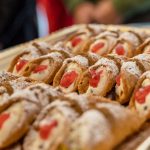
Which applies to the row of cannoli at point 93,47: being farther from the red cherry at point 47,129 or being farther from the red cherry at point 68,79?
the red cherry at point 47,129

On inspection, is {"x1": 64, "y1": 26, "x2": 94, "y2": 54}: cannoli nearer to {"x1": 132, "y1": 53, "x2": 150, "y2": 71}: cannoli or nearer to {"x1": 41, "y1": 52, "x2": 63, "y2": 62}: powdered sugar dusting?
{"x1": 41, "y1": 52, "x2": 63, "y2": 62}: powdered sugar dusting

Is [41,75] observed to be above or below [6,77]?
below

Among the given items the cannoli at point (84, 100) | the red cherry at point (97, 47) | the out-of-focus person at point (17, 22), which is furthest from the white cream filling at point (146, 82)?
the out-of-focus person at point (17, 22)

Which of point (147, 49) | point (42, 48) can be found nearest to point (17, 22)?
point (42, 48)

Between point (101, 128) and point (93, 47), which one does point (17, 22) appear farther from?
point (101, 128)

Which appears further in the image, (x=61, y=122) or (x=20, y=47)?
(x=20, y=47)
